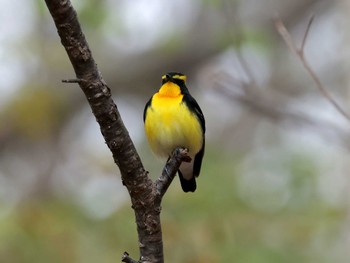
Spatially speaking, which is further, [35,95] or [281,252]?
[35,95]

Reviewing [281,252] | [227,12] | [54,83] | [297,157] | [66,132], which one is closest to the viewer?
[227,12]

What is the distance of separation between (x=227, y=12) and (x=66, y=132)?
3.52 meters

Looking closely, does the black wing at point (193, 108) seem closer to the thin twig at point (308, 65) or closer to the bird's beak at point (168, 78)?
the bird's beak at point (168, 78)

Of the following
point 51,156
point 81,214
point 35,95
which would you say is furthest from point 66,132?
point 81,214

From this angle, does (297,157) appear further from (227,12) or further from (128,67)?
(227,12)

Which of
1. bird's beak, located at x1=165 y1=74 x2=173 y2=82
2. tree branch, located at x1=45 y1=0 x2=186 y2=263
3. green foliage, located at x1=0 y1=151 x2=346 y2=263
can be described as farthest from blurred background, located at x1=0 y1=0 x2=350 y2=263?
tree branch, located at x1=45 y1=0 x2=186 y2=263

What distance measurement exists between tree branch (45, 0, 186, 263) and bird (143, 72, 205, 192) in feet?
2.37

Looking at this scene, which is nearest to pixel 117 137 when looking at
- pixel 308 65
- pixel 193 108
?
pixel 193 108

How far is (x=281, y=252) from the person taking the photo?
587 centimetres

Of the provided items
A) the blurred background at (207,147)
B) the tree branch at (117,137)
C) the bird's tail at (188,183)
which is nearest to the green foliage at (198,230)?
the blurred background at (207,147)

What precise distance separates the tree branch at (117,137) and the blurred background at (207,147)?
2.34 m

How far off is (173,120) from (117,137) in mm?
1245

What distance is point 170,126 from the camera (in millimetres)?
3842

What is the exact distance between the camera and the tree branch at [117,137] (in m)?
2.35
